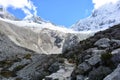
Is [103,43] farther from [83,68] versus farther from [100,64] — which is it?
[100,64]

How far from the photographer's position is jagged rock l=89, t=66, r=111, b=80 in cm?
2670

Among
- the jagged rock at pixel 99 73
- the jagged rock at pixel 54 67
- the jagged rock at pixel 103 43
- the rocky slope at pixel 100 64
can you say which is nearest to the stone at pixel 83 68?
the rocky slope at pixel 100 64

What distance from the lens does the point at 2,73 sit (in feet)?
162

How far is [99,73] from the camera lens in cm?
2708

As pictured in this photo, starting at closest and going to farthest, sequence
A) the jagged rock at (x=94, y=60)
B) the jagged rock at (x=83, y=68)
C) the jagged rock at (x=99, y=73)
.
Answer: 1. the jagged rock at (x=99, y=73)
2. the jagged rock at (x=94, y=60)
3. the jagged rock at (x=83, y=68)

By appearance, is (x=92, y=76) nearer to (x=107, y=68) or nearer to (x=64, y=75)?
(x=107, y=68)

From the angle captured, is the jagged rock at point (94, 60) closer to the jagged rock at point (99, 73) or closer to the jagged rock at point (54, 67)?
the jagged rock at point (99, 73)

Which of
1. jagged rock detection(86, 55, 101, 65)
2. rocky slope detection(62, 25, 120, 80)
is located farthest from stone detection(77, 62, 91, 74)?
jagged rock detection(86, 55, 101, 65)

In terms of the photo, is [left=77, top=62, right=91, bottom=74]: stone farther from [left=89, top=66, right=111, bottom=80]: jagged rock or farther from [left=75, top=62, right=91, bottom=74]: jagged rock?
[left=89, top=66, right=111, bottom=80]: jagged rock

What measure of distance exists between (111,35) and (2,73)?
56.1 ft

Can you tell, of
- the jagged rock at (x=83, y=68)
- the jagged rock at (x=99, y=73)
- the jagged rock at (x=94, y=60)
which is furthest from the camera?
the jagged rock at (x=83, y=68)

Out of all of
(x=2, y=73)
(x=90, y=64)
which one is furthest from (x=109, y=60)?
(x=2, y=73)

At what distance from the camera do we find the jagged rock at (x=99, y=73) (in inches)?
1051

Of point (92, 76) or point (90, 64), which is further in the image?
point (90, 64)
